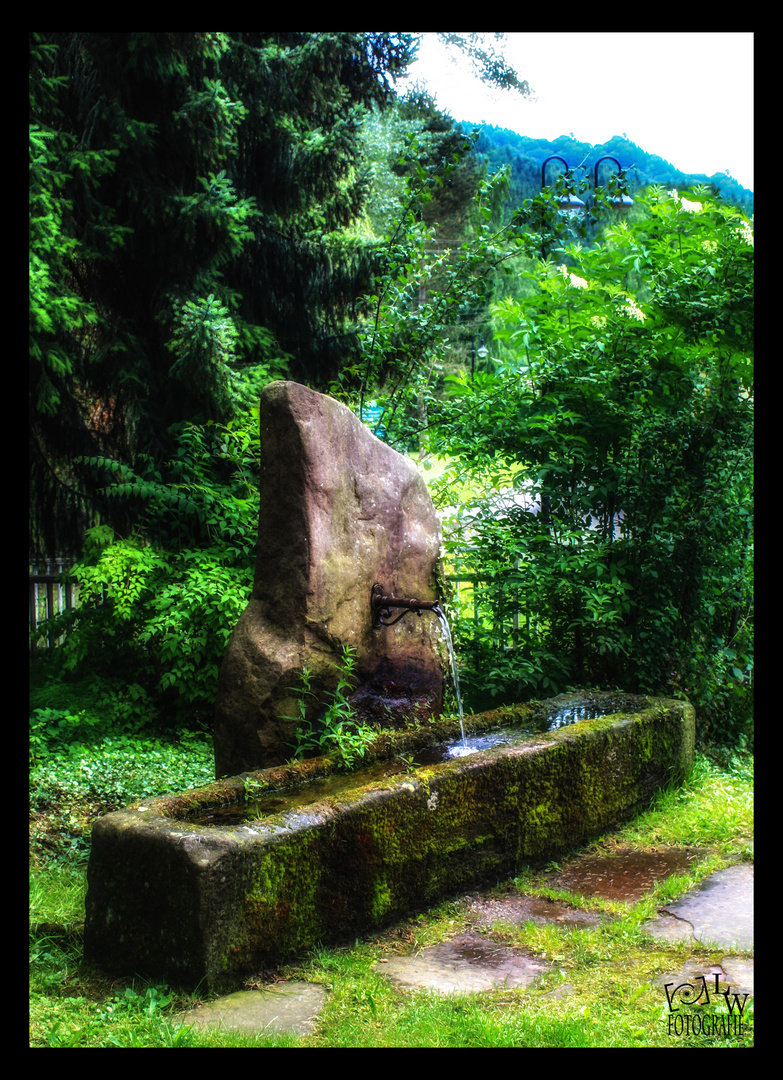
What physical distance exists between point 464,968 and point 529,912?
2.25ft

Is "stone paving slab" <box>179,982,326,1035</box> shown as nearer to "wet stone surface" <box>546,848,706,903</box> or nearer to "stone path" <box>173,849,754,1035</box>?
"stone path" <box>173,849,754,1035</box>

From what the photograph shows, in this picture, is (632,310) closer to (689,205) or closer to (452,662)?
(689,205)

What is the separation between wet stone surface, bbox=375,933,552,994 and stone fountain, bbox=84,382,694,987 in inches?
11.5

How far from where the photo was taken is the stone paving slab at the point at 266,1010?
8.46ft

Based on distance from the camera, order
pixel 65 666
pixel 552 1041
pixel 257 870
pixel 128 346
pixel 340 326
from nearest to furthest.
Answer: pixel 552 1041, pixel 257 870, pixel 65 666, pixel 128 346, pixel 340 326

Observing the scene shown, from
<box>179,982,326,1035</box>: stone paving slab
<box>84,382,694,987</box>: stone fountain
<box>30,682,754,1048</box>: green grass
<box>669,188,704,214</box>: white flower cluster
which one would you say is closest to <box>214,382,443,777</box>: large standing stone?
<box>84,382,694,987</box>: stone fountain

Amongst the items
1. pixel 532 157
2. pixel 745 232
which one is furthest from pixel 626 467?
pixel 532 157

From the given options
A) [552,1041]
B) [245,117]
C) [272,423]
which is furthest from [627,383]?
[552,1041]

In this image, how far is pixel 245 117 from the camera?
7062 millimetres

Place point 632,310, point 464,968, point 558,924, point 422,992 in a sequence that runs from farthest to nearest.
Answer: point 632,310 < point 558,924 < point 464,968 < point 422,992

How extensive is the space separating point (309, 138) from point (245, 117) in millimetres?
569

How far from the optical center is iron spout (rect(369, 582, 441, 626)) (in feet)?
15.0

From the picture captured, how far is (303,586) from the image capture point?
4145mm

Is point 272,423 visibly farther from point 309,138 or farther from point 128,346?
point 309,138
